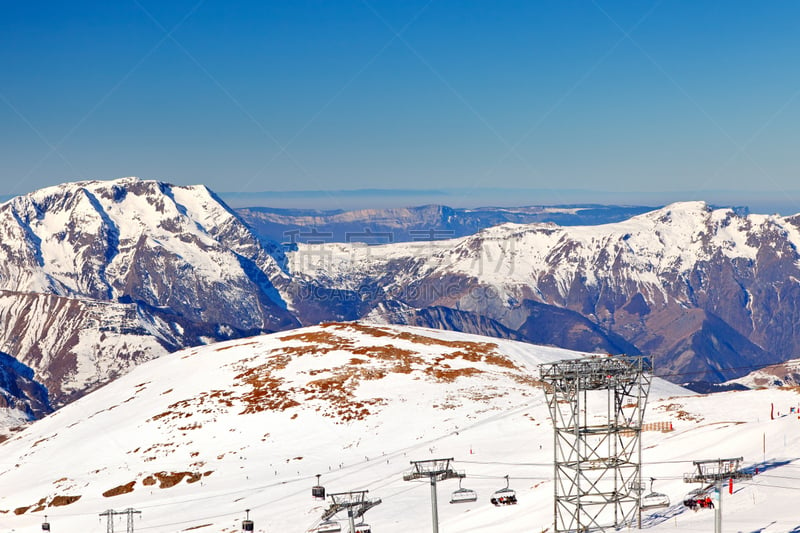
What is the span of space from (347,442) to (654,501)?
65.8 metres


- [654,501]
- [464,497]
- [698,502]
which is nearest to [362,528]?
[464,497]

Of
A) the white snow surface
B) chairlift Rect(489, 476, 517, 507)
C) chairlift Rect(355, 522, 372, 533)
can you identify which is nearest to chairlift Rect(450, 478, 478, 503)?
the white snow surface

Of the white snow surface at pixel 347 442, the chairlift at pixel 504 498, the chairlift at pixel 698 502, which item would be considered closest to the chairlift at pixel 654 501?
the white snow surface at pixel 347 442

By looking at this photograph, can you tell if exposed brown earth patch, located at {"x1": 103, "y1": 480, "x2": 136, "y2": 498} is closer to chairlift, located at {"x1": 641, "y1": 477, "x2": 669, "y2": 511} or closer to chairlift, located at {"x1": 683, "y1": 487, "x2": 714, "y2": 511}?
chairlift, located at {"x1": 641, "y1": 477, "x2": 669, "y2": 511}

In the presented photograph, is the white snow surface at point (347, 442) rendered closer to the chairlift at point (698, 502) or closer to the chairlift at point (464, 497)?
the chairlift at point (698, 502)

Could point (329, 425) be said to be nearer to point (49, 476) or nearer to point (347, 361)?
point (347, 361)

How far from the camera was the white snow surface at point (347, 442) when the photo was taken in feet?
306

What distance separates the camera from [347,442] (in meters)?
135

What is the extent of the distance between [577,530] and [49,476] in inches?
3834

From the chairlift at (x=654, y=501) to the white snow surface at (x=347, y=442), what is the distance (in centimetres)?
Answer: 145

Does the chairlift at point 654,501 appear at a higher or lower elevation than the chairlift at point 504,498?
higher

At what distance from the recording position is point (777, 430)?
99750mm

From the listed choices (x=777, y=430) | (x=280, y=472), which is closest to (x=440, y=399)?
(x=280, y=472)

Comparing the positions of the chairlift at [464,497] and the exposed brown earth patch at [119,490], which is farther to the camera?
the exposed brown earth patch at [119,490]
